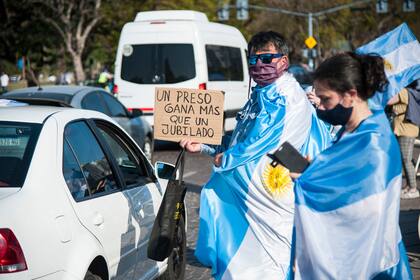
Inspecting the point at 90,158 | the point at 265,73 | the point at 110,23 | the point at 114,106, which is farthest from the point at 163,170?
the point at 110,23

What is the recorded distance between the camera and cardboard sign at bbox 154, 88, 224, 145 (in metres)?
5.14

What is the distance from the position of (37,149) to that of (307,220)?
1.69m

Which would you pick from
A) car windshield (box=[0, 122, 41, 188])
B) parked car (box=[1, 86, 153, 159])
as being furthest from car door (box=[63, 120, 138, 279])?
parked car (box=[1, 86, 153, 159])

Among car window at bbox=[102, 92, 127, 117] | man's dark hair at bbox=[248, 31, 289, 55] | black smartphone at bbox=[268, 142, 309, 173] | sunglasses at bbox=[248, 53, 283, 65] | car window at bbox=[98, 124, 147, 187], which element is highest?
man's dark hair at bbox=[248, 31, 289, 55]

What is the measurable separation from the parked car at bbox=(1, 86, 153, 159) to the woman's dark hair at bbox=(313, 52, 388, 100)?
242 inches

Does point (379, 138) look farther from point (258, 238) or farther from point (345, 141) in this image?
point (258, 238)

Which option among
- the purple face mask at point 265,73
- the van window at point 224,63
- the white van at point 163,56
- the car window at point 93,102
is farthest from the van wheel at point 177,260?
the van window at point 224,63

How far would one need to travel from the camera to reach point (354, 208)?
3.48m

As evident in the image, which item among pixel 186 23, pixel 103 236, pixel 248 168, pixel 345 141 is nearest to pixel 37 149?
pixel 103 236

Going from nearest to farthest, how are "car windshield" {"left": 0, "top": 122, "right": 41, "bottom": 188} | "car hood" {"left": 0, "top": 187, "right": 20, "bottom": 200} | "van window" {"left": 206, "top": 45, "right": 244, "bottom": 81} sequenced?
"car hood" {"left": 0, "top": 187, "right": 20, "bottom": 200} < "car windshield" {"left": 0, "top": 122, "right": 41, "bottom": 188} < "van window" {"left": 206, "top": 45, "right": 244, "bottom": 81}

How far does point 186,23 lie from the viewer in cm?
1752

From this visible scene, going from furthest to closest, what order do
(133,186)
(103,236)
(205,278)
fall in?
(205,278), (133,186), (103,236)

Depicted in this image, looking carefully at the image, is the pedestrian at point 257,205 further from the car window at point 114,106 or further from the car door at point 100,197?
the car window at point 114,106

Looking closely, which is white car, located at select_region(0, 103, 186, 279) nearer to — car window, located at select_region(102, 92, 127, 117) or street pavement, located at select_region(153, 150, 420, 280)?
street pavement, located at select_region(153, 150, 420, 280)
